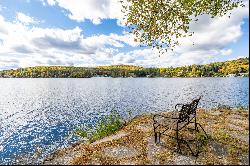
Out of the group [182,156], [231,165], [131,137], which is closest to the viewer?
[231,165]

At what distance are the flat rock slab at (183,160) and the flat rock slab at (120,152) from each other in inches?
64.7

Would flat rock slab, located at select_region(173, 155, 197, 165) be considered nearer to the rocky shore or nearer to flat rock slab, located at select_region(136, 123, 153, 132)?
the rocky shore

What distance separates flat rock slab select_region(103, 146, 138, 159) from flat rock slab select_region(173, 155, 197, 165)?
64.7 inches

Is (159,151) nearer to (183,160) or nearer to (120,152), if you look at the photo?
(183,160)

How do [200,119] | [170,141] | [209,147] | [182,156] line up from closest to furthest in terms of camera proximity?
[182,156]
[209,147]
[170,141]
[200,119]

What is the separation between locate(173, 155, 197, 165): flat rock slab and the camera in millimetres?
9875

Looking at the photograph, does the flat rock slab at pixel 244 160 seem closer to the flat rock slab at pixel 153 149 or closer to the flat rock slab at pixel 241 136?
the flat rock slab at pixel 241 136

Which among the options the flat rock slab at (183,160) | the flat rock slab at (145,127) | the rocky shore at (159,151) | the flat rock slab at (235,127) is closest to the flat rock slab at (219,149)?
the rocky shore at (159,151)

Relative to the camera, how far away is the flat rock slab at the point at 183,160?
9.88 metres

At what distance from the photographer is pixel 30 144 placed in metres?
23.4

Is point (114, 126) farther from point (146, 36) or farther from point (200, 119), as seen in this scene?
point (146, 36)

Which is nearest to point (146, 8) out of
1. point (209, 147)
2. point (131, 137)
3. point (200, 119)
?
point (200, 119)

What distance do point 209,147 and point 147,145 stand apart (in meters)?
2.58

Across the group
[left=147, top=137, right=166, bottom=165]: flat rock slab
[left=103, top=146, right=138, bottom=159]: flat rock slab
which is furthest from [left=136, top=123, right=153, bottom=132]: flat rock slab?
[left=103, top=146, right=138, bottom=159]: flat rock slab
